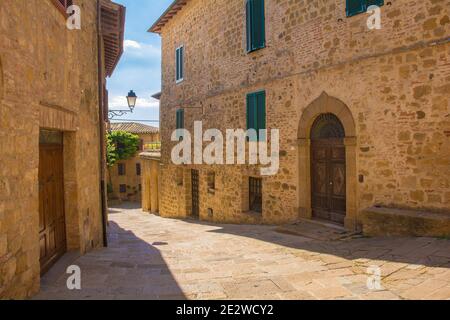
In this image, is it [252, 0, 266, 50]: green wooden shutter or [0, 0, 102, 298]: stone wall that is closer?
[0, 0, 102, 298]: stone wall

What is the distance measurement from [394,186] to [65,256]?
19.4ft

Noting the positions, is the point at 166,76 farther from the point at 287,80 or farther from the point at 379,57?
the point at 379,57

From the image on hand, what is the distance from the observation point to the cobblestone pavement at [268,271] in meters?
4.04

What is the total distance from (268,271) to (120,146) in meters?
30.9

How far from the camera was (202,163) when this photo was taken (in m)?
13.6

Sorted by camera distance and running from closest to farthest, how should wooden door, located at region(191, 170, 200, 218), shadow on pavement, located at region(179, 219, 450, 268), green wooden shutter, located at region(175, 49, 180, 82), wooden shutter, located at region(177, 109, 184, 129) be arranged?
shadow on pavement, located at region(179, 219, 450, 268), wooden door, located at region(191, 170, 200, 218), wooden shutter, located at region(177, 109, 184, 129), green wooden shutter, located at region(175, 49, 180, 82)

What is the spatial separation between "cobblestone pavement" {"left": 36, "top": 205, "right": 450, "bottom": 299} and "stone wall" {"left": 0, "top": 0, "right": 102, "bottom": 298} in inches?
22.7

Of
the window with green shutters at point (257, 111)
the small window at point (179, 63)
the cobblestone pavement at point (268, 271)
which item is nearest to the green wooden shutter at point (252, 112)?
the window with green shutters at point (257, 111)

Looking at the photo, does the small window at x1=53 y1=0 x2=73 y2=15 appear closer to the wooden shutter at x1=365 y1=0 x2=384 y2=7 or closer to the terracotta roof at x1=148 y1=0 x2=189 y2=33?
the wooden shutter at x1=365 y1=0 x2=384 y2=7

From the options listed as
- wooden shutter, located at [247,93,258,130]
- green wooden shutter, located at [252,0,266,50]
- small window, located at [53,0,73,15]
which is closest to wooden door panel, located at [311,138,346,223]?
wooden shutter, located at [247,93,258,130]

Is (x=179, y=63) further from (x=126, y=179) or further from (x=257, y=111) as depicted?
(x=126, y=179)

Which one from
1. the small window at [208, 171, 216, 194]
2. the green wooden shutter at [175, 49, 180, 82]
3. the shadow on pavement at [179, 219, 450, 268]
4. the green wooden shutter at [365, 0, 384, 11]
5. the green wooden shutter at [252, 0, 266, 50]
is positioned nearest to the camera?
the shadow on pavement at [179, 219, 450, 268]

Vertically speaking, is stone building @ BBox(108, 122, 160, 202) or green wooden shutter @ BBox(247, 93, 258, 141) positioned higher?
green wooden shutter @ BBox(247, 93, 258, 141)

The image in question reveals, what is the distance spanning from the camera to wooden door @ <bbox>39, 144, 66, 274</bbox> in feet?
16.4
